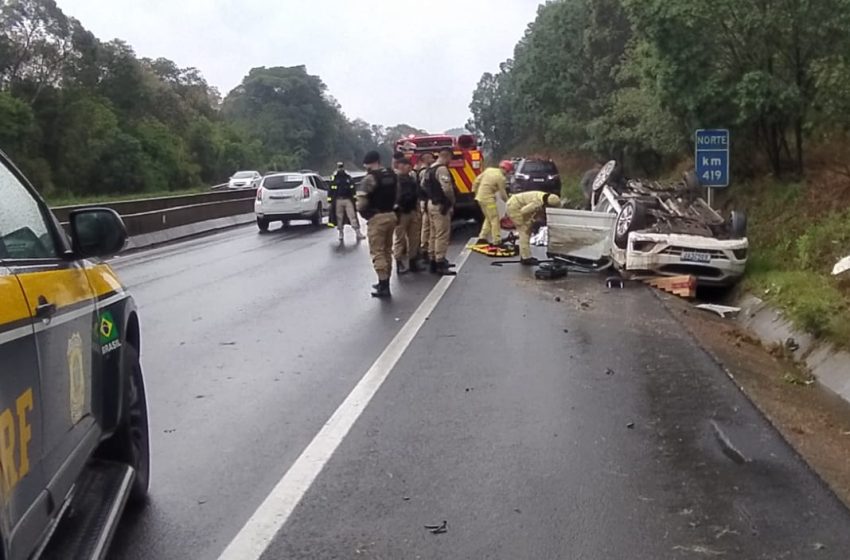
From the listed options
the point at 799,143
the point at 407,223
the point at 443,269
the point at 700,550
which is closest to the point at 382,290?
the point at 407,223

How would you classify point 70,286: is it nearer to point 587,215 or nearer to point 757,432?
point 757,432

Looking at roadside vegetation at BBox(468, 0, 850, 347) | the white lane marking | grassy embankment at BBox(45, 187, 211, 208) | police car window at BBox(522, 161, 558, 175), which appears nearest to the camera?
the white lane marking

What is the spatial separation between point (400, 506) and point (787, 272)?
9999 millimetres

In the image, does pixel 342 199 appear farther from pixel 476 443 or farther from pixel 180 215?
pixel 476 443

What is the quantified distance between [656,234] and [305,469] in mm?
10295

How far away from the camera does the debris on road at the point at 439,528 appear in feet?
18.2

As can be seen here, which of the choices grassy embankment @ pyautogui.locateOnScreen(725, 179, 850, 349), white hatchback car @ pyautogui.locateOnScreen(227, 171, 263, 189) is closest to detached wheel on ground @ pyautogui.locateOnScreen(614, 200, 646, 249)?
grassy embankment @ pyautogui.locateOnScreen(725, 179, 850, 349)

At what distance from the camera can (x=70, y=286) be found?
475 cm

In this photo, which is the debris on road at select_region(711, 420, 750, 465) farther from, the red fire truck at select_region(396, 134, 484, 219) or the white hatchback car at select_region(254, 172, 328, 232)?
the white hatchback car at select_region(254, 172, 328, 232)

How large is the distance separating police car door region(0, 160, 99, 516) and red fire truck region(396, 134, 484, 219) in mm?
21867

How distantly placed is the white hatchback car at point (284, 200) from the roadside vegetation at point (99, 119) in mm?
6878

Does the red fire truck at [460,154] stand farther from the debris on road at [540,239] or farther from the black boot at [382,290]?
the black boot at [382,290]

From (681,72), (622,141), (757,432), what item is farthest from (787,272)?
(622,141)

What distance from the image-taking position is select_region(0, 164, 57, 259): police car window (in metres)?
4.23
